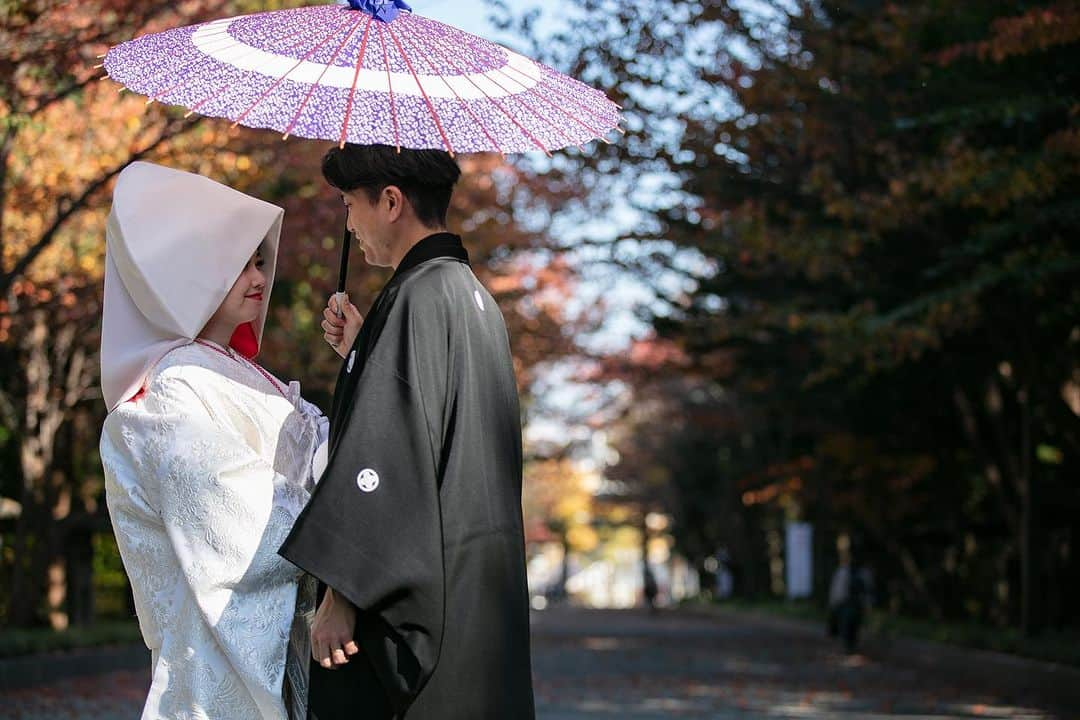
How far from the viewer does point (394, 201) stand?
3434 mm

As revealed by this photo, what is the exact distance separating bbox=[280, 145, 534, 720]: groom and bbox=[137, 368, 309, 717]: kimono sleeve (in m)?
0.15

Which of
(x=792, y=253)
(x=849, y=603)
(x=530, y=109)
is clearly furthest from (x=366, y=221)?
(x=849, y=603)

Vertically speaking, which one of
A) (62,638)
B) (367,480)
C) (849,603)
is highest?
(367,480)

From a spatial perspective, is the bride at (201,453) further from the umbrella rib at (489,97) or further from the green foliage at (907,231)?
the green foliage at (907,231)

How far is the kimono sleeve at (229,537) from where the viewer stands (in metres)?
3.26

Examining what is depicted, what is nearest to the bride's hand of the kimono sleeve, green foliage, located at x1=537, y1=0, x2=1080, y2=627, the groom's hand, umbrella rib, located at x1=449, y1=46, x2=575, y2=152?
the kimono sleeve

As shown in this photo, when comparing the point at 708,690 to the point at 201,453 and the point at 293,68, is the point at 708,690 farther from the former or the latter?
the point at 201,453

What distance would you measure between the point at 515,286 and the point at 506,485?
22.5 metres

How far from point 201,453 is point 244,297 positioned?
1.53 ft

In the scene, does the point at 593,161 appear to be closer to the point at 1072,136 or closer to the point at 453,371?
the point at 1072,136

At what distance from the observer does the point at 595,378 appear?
1314 inches

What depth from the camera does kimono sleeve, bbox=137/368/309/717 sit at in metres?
3.26

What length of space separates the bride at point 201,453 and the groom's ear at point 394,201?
0.34 meters

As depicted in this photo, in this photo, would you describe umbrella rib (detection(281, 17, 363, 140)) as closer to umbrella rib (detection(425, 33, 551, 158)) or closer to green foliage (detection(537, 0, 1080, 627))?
umbrella rib (detection(425, 33, 551, 158))
